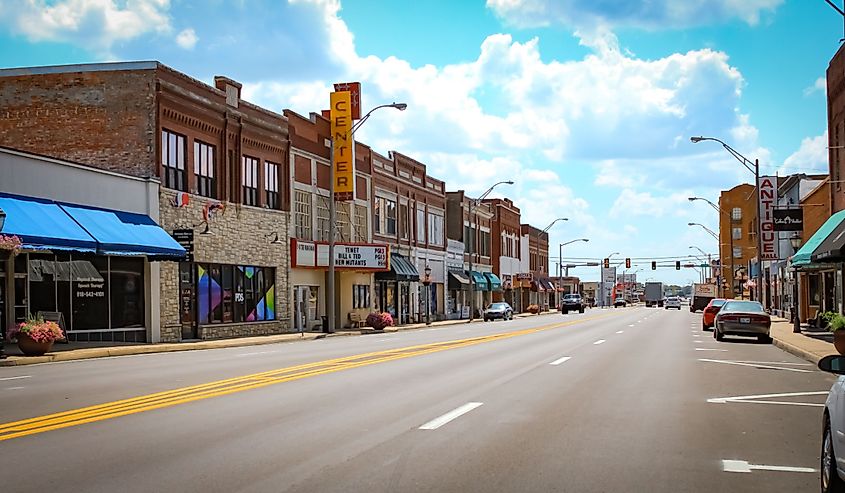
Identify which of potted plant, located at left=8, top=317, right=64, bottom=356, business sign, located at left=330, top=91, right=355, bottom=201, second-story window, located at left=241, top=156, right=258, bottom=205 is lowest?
potted plant, located at left=8, top=317, right=64, bottom=356

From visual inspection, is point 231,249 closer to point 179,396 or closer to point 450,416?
point 179,396

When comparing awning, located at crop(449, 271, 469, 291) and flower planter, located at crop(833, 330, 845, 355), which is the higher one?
awning, located at crop(449, 271, 469, 291)

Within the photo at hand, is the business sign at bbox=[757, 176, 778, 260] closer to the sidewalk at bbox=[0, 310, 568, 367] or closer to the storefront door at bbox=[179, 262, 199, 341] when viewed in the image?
the sidewalk at bbox=[0, 310, 568, 367]

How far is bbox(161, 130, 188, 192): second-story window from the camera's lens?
113 feet

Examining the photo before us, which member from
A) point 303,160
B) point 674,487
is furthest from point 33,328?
point 303,160

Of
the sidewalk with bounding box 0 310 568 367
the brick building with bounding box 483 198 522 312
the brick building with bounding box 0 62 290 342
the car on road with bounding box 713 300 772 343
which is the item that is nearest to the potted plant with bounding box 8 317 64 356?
the sidewalk with bounding box 0 310 568 367

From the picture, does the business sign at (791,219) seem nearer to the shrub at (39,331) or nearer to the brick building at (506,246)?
the shrub at (39,331)

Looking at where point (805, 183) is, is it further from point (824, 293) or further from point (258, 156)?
point (258, 156)

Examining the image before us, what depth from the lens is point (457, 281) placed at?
7250 centimetres

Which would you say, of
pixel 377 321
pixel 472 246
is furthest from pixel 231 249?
pixel 472 246

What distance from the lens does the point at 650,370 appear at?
64.7ft

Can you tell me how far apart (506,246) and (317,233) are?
159ft

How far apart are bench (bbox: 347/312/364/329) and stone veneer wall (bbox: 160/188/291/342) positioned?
688 centimetres

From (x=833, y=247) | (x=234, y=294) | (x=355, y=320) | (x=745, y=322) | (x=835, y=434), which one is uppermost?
(x=833, y=247)
